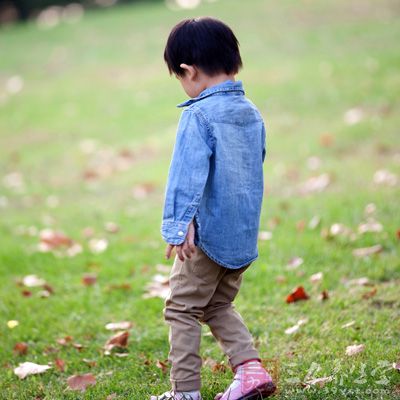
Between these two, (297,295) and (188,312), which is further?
(297,295)

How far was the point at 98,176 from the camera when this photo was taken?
25.1 feet

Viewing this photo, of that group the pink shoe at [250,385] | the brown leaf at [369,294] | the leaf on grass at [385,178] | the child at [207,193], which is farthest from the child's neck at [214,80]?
the leaf on grass at [385,178]

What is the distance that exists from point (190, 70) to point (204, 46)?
0.11 meters

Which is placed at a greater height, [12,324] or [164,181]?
[12,324]

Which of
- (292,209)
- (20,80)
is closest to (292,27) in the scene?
(20,80)

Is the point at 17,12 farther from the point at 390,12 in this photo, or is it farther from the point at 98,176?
the point at 98,176

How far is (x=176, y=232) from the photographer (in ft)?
8.39

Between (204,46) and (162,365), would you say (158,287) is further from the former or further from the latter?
(204,46)

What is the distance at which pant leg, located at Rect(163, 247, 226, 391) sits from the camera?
8.84ft

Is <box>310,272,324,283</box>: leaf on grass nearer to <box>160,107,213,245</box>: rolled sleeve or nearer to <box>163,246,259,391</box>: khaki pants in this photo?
<box>163,246,259,391</box>: khaki pants

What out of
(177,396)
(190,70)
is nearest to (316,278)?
(177,396)

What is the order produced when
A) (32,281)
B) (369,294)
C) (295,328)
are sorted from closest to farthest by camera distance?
(295,328), (369,294), (32,281)

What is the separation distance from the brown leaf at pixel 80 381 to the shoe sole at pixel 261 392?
2.53 feet

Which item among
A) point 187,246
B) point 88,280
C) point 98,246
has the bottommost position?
point 98,246
